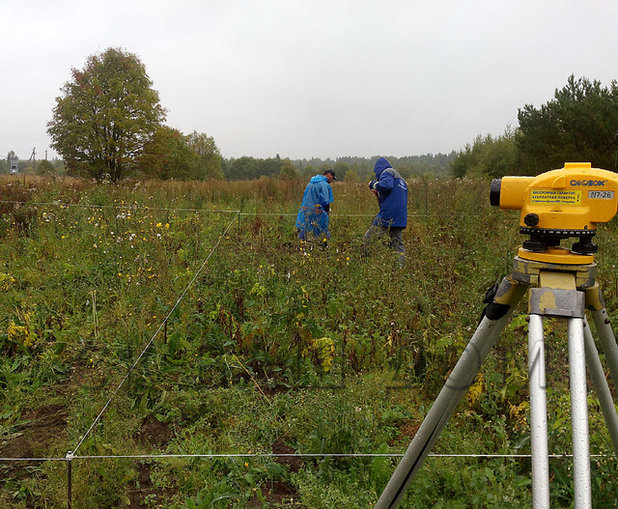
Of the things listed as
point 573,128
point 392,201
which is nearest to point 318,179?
point 392,201

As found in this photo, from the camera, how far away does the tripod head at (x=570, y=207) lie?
3.31ft

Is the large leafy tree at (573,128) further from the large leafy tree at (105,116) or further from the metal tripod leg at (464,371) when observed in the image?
the large leafy tree at (105,116)

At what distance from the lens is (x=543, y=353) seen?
88 centimetres

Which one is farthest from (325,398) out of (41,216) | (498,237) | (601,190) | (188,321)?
(41,216)

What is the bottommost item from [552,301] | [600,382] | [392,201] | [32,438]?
[32,438]

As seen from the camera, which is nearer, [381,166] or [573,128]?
[381,166]

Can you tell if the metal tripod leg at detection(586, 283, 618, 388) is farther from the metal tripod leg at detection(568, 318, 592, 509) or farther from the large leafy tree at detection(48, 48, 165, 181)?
the large leafy tree at detection(48, 48, 165, 181)

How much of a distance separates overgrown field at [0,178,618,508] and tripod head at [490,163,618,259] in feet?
4.37

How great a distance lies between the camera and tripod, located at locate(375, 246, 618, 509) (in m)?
0.81

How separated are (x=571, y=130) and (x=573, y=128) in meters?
0.10

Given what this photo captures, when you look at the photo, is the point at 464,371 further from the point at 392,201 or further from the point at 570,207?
the point at 392,201

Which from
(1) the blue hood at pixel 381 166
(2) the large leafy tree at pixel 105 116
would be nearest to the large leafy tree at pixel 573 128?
(1) the blue hood at pixel 381 166

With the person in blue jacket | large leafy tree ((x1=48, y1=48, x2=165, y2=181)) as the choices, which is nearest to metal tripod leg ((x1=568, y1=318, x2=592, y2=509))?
the person in blue jacket

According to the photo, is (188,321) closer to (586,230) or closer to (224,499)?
(224,499)
